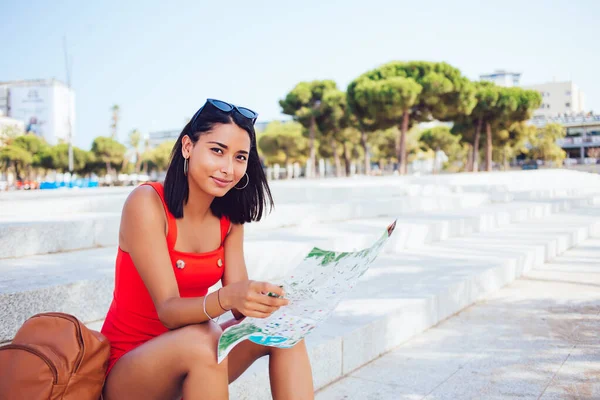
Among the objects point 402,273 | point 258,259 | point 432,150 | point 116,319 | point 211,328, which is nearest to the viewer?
point 211,328

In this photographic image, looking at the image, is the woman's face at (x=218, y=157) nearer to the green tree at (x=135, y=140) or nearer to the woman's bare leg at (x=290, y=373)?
the woman's bare leg at (x=290, y=373)

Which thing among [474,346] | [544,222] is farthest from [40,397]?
[544,222]

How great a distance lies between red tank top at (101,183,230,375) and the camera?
1677mm

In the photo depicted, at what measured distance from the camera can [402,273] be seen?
433 centimetres

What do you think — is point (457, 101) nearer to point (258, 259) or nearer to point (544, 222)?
point (544, 222)

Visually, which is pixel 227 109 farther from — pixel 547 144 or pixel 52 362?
pixel 547 144

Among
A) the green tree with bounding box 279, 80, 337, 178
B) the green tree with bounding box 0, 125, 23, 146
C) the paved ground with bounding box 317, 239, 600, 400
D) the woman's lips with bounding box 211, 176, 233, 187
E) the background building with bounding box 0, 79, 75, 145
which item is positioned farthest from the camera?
the background building with bounding box 0, 79, 75, 145

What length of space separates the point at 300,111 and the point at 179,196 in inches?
A: 1553

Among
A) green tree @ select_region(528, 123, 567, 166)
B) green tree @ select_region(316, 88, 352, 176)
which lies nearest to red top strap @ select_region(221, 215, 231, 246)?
green tree @ select_region(316, 88, 352, 176)

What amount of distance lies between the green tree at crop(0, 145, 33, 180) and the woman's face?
47.5 m

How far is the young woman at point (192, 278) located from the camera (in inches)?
58.6

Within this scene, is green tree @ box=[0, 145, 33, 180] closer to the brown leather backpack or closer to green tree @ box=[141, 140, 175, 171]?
green tree @ box=[141, 140, 175, 171]

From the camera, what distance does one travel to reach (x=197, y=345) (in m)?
1.49

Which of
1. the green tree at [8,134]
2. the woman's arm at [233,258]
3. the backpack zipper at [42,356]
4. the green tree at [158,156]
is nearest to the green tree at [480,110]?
the woman's arm at [233,258]
